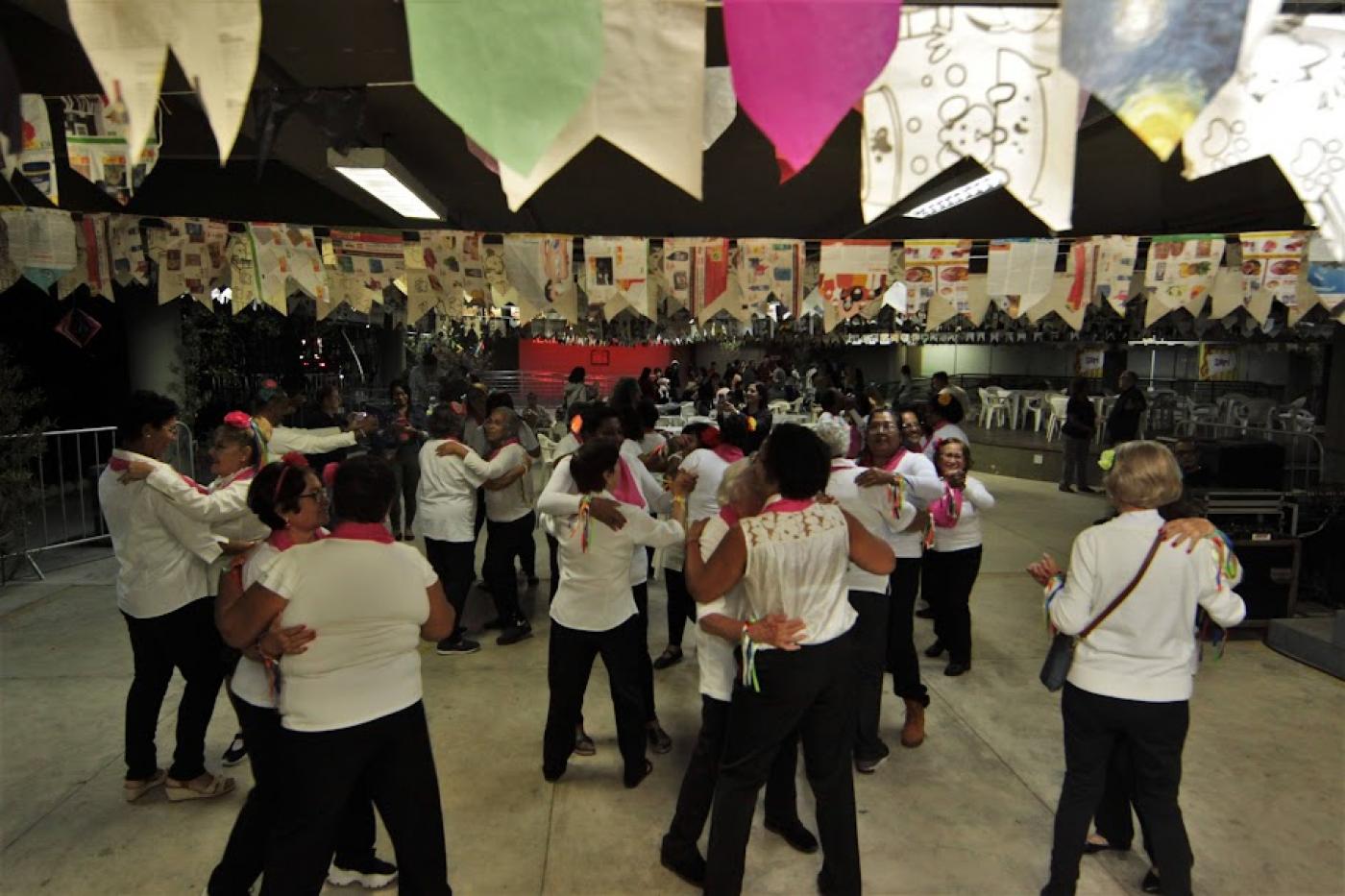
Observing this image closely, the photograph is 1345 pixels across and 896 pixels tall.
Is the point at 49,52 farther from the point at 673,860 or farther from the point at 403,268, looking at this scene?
the point at 673,860

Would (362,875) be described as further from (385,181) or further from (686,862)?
(385,181)

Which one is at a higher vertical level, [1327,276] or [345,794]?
[1327,276]

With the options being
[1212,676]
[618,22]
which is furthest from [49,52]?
[1212,676]

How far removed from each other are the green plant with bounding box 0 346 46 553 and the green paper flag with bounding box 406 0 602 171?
19.8ft

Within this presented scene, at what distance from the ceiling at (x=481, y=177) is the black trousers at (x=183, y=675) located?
6.78 feet

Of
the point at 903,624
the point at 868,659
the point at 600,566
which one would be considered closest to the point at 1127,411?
the point at 903,624

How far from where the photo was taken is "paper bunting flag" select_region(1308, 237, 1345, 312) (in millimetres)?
4250

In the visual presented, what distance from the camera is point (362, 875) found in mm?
2580

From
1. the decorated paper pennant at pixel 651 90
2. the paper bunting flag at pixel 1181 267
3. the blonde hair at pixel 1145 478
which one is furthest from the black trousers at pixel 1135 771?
the paper bunting flag at pixel 1181 267

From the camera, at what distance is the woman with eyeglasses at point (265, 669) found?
81.9 inches

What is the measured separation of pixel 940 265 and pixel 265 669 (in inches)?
190

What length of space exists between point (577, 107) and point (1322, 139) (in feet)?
6.51

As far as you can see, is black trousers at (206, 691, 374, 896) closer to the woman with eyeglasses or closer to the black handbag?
the woman with eyeglasses

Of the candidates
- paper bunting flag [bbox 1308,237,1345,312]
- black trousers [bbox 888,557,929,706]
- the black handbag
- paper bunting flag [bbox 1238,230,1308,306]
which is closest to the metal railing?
black trousers [bbox 888,557,929,706]
